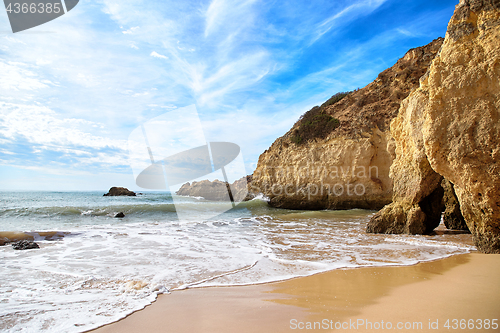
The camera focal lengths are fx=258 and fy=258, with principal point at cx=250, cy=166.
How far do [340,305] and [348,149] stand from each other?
14.5 metres

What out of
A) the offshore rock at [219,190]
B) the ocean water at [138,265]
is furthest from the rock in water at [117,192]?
the ocean water at [138,265]

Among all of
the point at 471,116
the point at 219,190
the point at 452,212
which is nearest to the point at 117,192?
the point at 219,190

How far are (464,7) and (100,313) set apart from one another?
7594 mm

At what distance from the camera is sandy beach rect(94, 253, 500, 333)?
2199mm

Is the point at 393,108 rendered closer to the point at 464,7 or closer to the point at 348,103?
the point at 348,103

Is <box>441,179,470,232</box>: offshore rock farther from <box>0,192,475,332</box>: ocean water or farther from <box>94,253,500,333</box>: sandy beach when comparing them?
<box>94,253,500,333</box>: sandy beach

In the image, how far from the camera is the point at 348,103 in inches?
747

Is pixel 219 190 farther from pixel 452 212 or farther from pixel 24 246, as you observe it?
pixel 24 246

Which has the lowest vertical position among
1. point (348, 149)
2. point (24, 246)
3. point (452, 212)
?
point (452, 212)

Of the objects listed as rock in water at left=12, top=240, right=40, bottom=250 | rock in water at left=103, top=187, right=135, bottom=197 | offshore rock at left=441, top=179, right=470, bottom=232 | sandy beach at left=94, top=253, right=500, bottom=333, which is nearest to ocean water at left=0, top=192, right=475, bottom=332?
rock in water at left=12, top=240, right=40, bottom=250

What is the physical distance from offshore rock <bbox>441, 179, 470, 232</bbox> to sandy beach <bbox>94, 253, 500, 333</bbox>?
4935mm

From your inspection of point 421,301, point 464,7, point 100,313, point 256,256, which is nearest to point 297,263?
point 256,256

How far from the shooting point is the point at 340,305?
8.61 ft

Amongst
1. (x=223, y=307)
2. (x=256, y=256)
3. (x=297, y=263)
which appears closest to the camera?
(x=223, y=307)
